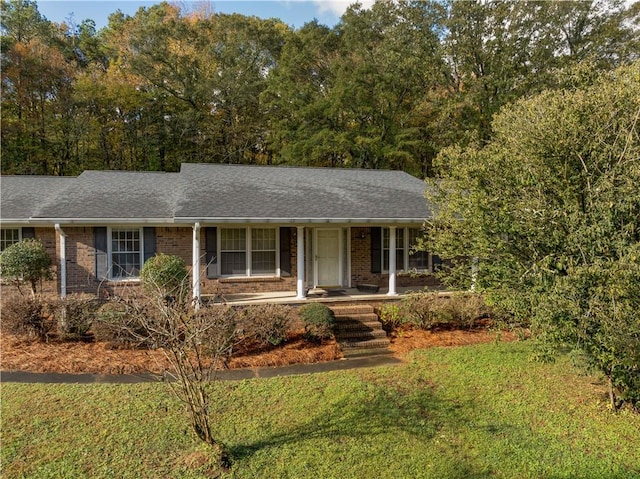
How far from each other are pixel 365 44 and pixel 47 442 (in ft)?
88.4

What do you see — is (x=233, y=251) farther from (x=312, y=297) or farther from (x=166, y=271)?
(x=312, y=297)

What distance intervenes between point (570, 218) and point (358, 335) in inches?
218

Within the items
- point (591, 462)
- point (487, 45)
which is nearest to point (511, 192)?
point (591, 462)

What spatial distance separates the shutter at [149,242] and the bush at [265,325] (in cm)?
431

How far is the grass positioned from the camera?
4621 millimetres

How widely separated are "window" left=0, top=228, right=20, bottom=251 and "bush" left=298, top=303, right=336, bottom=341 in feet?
30.2

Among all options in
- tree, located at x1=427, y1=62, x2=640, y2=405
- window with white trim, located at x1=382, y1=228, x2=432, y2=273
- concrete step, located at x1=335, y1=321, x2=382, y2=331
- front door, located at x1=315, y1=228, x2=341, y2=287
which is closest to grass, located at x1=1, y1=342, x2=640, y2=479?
tree, located at x1=427, y1=62, x2=640, y2=405

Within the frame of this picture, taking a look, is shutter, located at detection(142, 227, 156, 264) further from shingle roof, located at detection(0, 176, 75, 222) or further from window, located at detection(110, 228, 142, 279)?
shingle roof, located at detection(0, 176, 75, 222)

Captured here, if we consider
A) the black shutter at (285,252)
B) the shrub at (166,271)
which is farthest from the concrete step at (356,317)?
the shrub at (166,271)

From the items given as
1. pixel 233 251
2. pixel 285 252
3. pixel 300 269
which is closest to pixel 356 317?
pixel 300 269

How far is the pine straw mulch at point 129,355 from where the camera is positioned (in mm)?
7684

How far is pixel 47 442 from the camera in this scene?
504 centimetres

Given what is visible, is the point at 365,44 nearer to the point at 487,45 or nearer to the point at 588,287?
the point at 487,45

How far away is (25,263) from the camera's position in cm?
1023
